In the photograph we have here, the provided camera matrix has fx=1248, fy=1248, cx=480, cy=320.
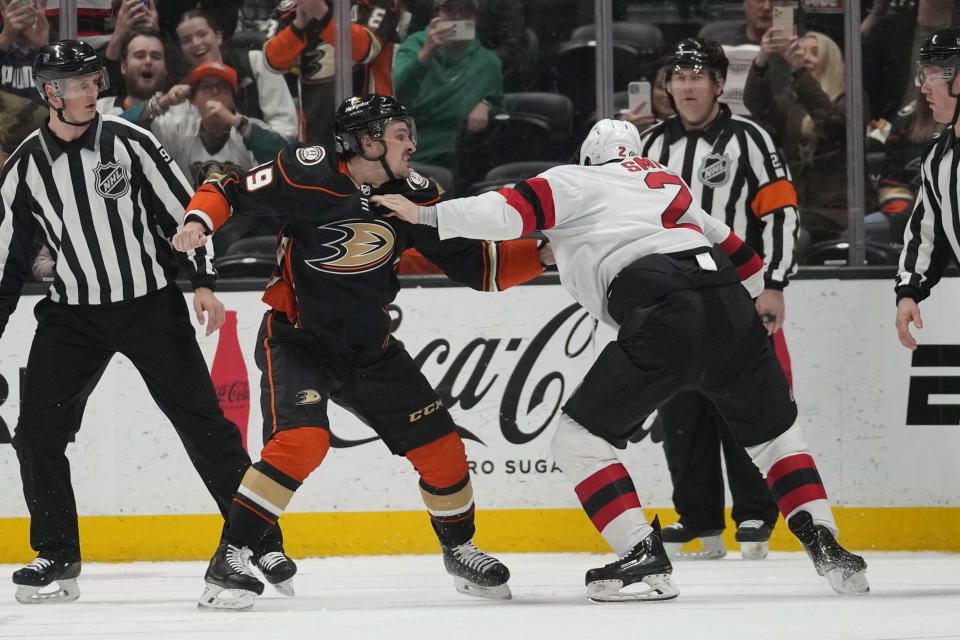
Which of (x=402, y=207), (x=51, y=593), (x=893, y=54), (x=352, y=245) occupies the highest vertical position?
(x=893, y=54)

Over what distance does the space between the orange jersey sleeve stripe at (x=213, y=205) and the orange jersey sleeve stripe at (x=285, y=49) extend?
62.2 inches

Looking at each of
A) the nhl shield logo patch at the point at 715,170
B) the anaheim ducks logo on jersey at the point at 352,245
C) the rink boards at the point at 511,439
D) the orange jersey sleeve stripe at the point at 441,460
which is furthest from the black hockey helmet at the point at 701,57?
the orange jersey sleeve stripe at the point at 441,460

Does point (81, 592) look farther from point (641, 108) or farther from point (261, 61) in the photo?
point (641, 108)

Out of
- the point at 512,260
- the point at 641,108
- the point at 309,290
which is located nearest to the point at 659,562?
the point at 512,260

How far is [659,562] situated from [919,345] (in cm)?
185

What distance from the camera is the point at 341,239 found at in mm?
3371

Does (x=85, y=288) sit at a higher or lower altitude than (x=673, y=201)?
lower

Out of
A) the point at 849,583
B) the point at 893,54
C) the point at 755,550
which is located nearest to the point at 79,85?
the point at 849,583

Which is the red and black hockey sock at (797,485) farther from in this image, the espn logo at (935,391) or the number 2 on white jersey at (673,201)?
the espn logo at (935,391)

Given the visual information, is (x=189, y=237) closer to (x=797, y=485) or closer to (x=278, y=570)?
(x=278, y=570)

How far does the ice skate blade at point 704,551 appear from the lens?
14.4 ft

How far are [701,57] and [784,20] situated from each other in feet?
2.69

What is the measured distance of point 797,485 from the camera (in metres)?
3.32

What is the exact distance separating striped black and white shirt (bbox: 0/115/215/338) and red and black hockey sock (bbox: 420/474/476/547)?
922 mm
